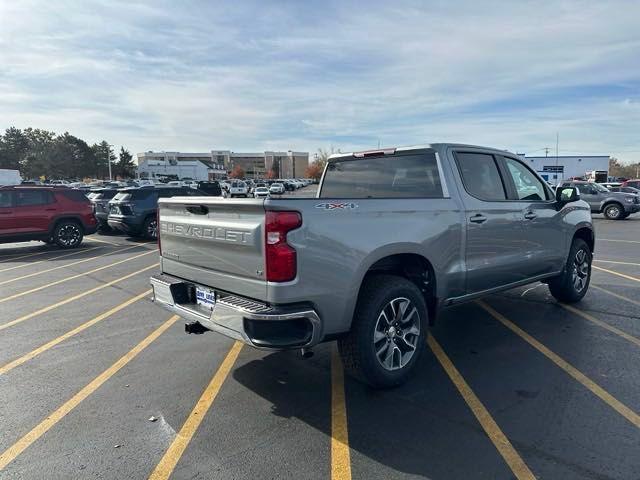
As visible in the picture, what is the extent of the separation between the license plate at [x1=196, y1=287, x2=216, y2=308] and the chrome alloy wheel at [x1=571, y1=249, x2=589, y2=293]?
4875mm

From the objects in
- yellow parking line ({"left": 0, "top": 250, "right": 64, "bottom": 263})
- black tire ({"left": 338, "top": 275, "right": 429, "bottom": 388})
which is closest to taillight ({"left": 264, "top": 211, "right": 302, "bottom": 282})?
black tire ({"left": 338, "top": 275, "right": 429, "bottom": 388})

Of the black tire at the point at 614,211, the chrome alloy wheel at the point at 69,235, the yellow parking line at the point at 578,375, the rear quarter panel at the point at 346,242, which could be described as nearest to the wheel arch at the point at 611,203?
the black tire at the point at 614,211

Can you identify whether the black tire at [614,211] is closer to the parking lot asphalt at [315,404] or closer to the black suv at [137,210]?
the parking lot asphalt at [315,404]

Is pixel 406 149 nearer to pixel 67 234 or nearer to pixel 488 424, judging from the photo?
pixel 488 424

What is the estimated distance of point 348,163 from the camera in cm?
513

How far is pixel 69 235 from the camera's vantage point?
12828mm

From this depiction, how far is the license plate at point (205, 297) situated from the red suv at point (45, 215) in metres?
10.6

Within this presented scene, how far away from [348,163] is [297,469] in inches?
131

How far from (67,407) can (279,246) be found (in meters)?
2.18

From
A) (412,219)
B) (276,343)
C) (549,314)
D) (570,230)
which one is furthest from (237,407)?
(570,230)

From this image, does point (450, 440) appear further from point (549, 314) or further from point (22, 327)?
point (22, 327)

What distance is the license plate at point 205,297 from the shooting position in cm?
364

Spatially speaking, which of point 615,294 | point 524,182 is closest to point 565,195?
point 524,182

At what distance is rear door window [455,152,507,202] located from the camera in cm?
445
